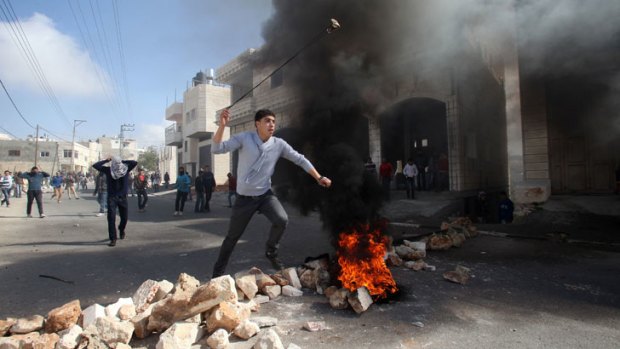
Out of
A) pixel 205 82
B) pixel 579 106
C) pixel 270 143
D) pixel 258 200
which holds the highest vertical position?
pixel 205 82

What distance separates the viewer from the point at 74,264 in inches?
183

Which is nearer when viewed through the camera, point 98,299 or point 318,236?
point 98,299

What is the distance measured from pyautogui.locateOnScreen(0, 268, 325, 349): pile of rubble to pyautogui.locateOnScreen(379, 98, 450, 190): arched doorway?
38.0 feet

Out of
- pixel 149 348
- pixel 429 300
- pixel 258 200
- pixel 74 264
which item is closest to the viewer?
pixel 149 348

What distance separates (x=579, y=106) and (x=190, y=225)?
9891 millimetres

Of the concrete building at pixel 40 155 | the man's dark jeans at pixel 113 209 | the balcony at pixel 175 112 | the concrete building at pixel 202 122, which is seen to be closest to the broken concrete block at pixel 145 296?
the man's dark jeans at pixel 113 209

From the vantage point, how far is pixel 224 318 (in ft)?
8.46

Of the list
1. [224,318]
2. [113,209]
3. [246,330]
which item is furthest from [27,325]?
[113,209]

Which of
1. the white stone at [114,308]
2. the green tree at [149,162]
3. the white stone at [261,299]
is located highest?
the green tree at [149,162]

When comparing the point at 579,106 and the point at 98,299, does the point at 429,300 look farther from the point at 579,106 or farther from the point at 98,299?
the point at 579,106

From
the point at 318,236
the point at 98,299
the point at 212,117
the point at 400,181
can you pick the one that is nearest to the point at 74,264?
the point at 98,299

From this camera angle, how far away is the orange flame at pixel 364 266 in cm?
315

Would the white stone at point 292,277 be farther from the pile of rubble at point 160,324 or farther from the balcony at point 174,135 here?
the balcony at point 174,135

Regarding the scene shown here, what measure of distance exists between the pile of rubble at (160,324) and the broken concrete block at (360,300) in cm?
40
